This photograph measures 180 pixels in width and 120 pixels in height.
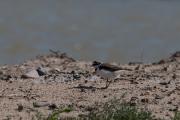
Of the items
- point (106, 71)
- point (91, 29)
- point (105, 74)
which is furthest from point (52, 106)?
point (91, 29)

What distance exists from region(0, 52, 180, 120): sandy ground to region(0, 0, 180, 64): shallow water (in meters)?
2.30

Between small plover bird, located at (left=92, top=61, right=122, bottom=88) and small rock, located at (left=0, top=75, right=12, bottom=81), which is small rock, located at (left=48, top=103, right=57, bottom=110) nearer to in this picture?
small plover bird, located at (left=92, top=61, right=122, bottom=88)

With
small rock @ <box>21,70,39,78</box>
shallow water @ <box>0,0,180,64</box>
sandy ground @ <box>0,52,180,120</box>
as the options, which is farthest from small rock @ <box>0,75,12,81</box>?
shallow water @ <box>0,0,180,64</box>

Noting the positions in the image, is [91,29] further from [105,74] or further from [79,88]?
[79,88]

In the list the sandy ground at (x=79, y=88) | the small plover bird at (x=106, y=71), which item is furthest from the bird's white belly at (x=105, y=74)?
the sandy ground at (x=79, y=88)

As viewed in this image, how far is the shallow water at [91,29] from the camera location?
52.4 ft

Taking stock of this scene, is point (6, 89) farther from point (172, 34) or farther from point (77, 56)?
point (172, 34)

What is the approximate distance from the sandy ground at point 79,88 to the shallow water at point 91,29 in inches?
90.4

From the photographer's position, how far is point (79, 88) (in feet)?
32.6

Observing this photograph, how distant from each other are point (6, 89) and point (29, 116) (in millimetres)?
1693

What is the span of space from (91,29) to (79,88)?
27.4 ft

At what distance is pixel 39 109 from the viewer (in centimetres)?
850

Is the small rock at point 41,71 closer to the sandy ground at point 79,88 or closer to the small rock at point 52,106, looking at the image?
the sandy ground at point 79,88

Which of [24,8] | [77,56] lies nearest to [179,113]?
[77,56]
